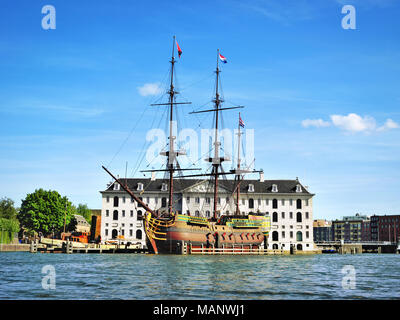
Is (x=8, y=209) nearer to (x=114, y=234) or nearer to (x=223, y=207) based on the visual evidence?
(x=114, y=234)

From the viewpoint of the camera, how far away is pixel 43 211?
93.8m

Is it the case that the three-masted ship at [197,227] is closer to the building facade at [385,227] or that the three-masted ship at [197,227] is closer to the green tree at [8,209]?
the green tree at [8,209]

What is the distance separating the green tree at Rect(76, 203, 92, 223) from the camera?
456ft

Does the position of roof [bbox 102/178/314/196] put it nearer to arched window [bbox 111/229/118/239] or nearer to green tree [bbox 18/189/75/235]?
arched window [bbox 111/229/118/239]

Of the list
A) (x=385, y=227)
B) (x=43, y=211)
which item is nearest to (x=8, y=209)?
(x=43, y=211)

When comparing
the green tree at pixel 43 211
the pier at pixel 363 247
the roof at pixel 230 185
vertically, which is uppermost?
the roof at pixel 230 185

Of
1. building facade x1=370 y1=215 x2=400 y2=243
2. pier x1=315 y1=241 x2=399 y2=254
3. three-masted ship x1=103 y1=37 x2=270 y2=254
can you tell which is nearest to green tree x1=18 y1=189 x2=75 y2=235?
three-masted ship x1=103 y1=37 x2=270 y2=254

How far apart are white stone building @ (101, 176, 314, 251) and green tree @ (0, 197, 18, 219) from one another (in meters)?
26.3

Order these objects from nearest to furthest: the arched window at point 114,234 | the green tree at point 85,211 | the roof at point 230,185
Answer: the arched window at point 114,234 → the roof at point 230,185 → the green tree at point 85,211

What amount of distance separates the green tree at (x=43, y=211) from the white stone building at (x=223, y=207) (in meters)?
9.61

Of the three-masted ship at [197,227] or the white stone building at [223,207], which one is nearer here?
the three-masted ship at [197,227]

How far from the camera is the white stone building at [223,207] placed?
98.1 m

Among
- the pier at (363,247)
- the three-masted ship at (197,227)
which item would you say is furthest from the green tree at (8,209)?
the pier at (363,247)

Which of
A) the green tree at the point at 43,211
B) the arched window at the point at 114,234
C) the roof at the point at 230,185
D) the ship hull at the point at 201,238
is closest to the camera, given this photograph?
the ship hull at the point at 201,238
